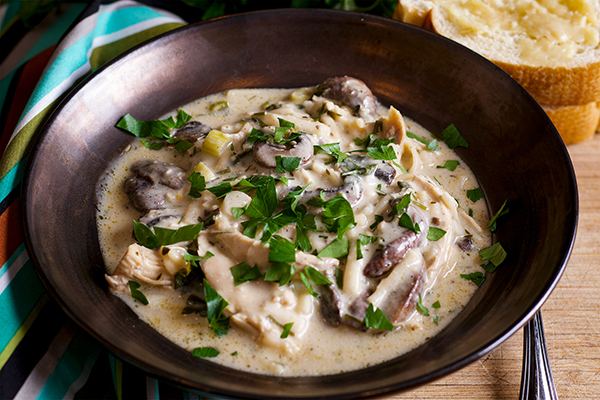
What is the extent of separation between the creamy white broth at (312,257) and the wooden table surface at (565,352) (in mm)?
437

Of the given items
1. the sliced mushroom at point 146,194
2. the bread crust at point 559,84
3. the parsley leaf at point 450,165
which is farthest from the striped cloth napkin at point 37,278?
the parsley leaf at point 450,165

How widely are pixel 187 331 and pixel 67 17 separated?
4.55 meters

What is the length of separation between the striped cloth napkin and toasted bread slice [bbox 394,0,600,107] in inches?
116

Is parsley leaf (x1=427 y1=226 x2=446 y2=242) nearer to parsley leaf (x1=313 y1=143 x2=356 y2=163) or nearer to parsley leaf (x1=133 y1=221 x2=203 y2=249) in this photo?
parsley leaf (x1=313 y1=143 x2=356 y2=163)

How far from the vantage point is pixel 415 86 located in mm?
4957

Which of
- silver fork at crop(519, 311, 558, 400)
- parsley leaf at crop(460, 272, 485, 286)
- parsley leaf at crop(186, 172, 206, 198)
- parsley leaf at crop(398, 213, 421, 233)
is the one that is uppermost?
parsley leaf at crop(398, 213, 421, 233)

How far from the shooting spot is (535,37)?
5059 mm

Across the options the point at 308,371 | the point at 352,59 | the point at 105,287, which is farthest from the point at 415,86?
the point at 105,287

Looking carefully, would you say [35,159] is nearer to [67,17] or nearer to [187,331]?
[187,331]

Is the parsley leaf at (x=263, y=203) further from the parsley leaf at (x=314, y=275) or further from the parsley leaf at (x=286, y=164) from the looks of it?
the parsley leaf at (x=314, y=275)

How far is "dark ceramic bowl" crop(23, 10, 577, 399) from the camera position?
2.93m

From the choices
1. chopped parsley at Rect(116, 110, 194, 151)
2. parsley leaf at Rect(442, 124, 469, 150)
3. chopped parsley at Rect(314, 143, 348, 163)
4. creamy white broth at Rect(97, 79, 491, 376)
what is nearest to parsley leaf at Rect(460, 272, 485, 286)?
creamy white broth at Rect(97, 79, 491, 376)

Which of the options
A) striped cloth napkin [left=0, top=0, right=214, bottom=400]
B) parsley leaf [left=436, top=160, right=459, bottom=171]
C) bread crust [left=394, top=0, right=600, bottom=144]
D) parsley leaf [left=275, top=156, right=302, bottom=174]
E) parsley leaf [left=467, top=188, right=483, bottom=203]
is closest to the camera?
striped cloth napkin [left=0, top=0, right=214, bottom=400]

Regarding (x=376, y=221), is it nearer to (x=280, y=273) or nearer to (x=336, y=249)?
(x=336, y=249)
